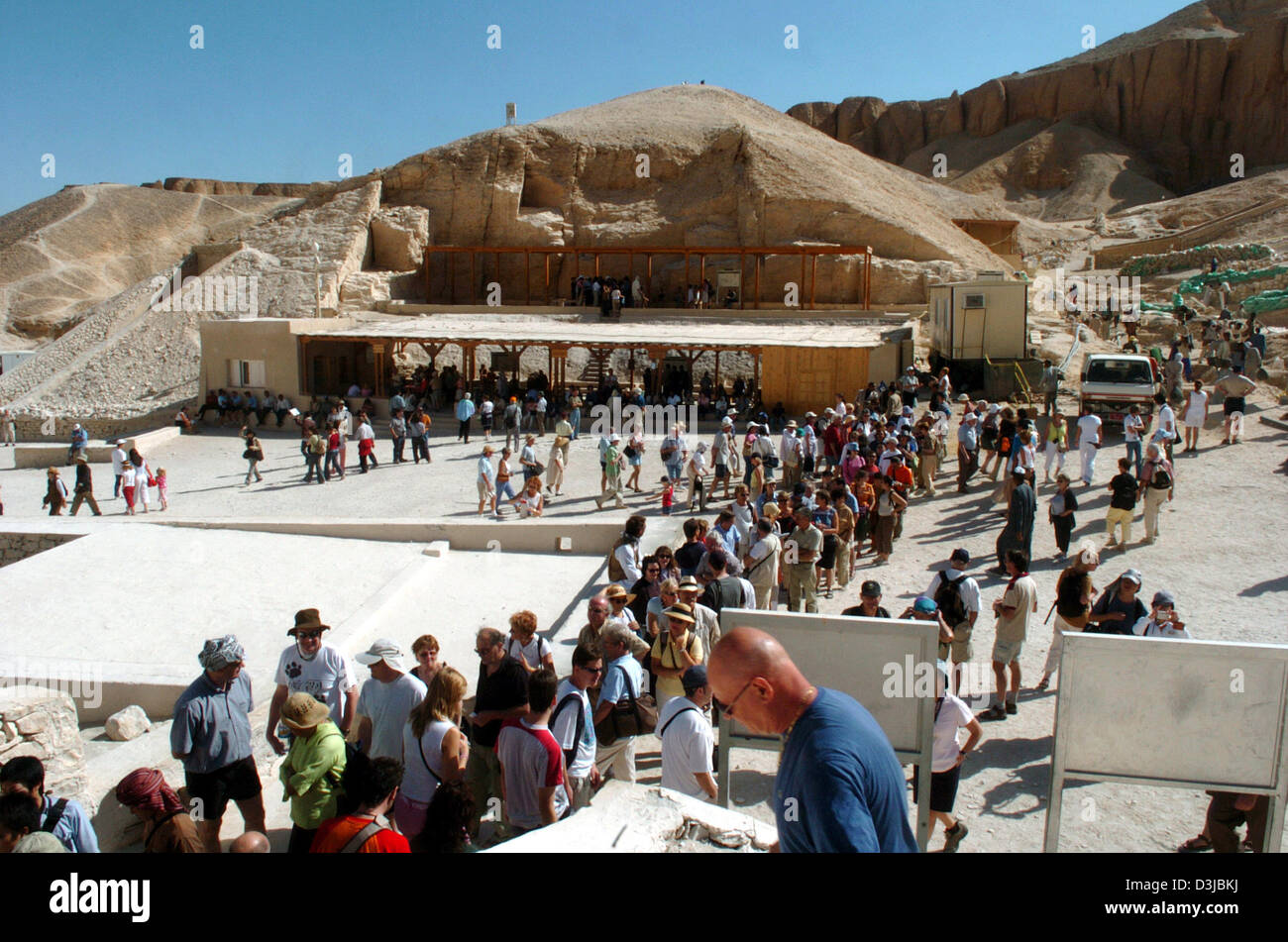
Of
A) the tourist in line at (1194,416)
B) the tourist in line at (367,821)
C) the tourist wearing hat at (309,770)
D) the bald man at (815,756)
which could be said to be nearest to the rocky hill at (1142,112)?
the tourist in line at (1194,416)

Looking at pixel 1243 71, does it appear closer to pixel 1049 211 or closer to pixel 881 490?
pixel 1049 211

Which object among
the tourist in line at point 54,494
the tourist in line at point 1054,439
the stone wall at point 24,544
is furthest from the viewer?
the tourist in line at point 54,494

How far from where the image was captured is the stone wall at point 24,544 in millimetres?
12039

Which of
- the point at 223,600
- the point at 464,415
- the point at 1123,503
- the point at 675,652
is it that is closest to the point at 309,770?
the point at 675,652

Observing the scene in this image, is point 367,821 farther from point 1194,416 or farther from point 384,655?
point 1194,416

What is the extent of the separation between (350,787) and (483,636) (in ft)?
6.18

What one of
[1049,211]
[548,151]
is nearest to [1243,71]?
[1049,211]

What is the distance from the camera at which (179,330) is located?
3095cm

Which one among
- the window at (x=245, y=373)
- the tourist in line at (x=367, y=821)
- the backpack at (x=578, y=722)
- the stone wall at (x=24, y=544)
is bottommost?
the stone wall at (x=24, y=544)

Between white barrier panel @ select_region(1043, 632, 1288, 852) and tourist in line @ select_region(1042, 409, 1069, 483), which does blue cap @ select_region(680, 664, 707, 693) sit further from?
tourist in line @ select_region(1042, 409, 1069, 483)

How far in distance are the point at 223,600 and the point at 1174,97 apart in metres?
75.5

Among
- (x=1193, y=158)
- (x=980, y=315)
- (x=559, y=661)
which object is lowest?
(x=559, y=661)

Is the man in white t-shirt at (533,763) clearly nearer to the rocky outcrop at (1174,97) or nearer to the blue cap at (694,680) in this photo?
the blue cap at (694,680)

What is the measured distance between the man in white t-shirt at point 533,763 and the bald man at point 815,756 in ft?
6.89
